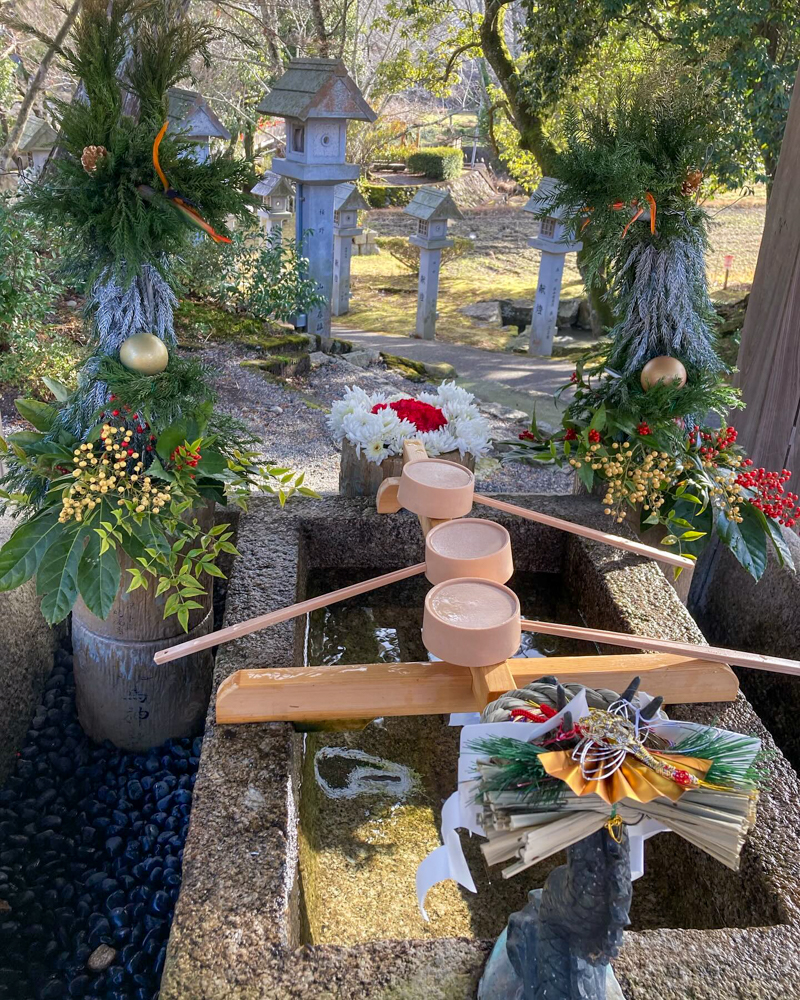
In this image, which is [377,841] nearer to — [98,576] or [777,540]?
[98,576]

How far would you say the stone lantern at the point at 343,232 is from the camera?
8.59 meters

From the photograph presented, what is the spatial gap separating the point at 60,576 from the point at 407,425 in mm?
1112

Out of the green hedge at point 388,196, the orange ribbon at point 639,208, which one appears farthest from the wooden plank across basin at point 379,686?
the green hedge at point 388,196

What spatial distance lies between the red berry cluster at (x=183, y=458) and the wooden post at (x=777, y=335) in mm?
1954

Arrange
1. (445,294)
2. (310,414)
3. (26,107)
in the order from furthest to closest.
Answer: (445,294) → (26,107) → (310,414)

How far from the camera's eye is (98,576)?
6.31ft

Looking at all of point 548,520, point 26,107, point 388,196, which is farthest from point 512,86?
point 388,196

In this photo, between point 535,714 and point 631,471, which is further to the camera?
point 631,471

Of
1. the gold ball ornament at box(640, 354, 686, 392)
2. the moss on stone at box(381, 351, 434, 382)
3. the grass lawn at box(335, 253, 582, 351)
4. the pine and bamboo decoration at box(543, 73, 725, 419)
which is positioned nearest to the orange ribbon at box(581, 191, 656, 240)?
the pine and bamboo decoration at box(543, 73, 725, 419)

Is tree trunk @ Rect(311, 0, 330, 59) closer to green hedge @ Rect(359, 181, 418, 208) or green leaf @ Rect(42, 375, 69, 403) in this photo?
green hedge @ Rect(359, 181, 418, 208)

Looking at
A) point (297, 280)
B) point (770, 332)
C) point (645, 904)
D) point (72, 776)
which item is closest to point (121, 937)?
point (72, 776)

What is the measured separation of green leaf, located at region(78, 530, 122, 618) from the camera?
1906 mm

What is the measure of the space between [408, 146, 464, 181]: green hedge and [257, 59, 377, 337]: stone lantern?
11581 millimetres

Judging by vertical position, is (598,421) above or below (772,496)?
above
